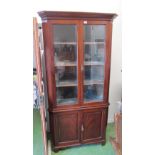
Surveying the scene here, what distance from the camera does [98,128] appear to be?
258cm

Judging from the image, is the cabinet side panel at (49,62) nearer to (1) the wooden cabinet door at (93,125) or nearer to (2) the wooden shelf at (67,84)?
(2) the wooden shelf at (67,84)

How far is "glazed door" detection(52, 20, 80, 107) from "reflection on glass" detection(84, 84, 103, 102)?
0.51ft

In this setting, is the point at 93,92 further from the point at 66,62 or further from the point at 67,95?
the point at 66,62

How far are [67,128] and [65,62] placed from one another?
2.90 ft

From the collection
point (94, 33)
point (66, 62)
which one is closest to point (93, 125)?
point (66, 62)

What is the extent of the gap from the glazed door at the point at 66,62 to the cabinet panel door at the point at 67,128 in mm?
159

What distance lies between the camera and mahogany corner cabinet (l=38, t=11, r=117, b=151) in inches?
87.7

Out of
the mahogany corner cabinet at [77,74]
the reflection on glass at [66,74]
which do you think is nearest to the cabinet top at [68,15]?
the mahogany corner cabinet at [77,74]

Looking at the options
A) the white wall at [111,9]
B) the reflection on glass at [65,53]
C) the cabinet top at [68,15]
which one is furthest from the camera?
the white wall at [111,9]

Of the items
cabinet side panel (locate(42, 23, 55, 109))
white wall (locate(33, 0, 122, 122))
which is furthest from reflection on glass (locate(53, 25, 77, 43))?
white wall (locate(33, 0, 122, 122))

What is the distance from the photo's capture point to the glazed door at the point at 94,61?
7.73 ft

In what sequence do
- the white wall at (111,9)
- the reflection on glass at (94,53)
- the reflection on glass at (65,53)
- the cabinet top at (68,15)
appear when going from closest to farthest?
1. the cabinet top at (68,15)
2. the reflection on glass at (65,53)
3. the reflection on glass at (94,53)
4. the white wall at (111,9)
